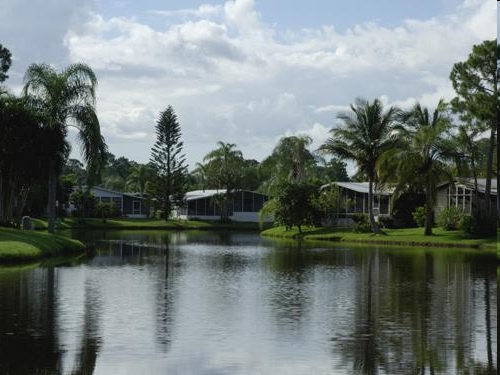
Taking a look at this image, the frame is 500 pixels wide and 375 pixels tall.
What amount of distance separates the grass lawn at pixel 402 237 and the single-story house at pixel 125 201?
127 feet

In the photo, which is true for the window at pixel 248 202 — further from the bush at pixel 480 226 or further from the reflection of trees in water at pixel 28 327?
the reflection of trees in water at pixel 28 327

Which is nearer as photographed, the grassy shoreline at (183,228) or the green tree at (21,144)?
the grassy shoreline at (183,228)

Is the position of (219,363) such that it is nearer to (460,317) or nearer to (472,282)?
(460,317)

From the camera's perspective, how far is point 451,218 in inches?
2298

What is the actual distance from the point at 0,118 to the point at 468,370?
33451mm

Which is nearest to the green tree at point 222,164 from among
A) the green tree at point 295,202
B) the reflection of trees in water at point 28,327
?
the green tree at point 295,202

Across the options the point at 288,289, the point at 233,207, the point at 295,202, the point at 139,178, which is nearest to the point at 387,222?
the point at 295,202

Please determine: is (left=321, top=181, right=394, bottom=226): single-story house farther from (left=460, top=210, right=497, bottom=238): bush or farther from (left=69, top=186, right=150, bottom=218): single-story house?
(left=69, top=186, right=150, bottom=218): single-story house

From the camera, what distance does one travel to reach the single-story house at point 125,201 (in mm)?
104312

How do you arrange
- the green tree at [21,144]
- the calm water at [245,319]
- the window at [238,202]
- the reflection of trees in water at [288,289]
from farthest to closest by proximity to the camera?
1. the window at [238,202]
2. the green tree at [21,144]
3. the reflection of trees in water at [288,289]
4. the calm water at [245,319]

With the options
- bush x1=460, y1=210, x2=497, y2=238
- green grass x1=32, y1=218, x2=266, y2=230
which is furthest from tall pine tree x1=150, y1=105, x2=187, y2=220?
bush x1=460, y1=210, x2=497, y2=238

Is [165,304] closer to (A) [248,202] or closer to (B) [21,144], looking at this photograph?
(B) [21,144]

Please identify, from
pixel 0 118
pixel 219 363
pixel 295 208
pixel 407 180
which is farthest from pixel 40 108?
pixel 219 363

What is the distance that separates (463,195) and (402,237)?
38.4ft
